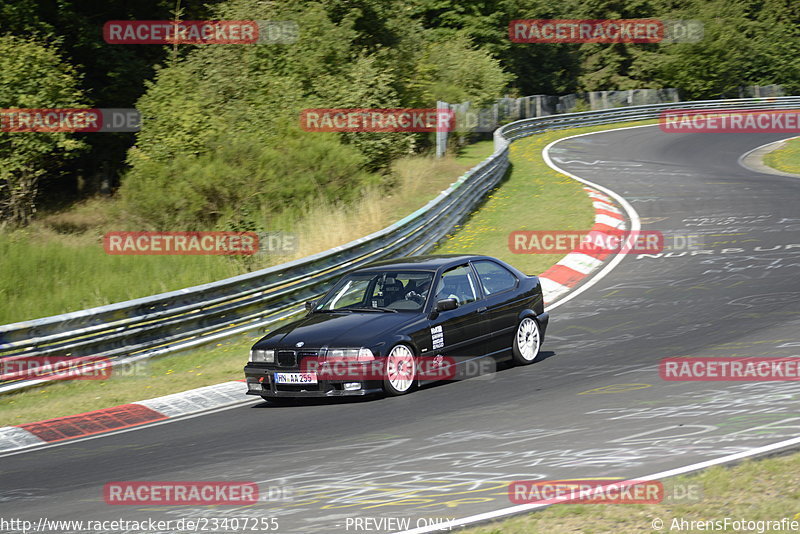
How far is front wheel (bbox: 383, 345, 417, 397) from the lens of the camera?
962cm

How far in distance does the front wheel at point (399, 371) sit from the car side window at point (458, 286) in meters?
0.98

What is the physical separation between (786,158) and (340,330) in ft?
87.0

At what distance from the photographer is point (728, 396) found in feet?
27.7

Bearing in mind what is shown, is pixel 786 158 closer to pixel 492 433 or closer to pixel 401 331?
pixel 401 331

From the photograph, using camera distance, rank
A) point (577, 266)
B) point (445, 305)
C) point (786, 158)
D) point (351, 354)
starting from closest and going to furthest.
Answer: point (351, 354) → point (445, 305) → point (577, 266) → point (786, 158)

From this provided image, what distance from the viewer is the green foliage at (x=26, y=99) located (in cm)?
2842

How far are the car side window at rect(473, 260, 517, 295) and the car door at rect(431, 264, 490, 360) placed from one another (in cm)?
15

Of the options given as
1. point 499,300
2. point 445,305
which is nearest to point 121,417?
point 445,305

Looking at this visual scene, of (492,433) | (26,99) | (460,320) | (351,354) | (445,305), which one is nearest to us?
(492,433)

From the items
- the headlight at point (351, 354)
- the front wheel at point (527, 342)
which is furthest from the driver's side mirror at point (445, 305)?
the front wheel at point (527, 342)

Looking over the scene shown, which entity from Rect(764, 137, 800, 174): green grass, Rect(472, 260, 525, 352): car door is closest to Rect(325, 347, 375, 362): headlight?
Rect(472, 260, 525, 352): car door

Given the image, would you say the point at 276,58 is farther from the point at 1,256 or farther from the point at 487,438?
the point at 487,438

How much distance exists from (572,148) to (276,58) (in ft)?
39.5

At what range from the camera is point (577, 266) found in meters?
17.3
